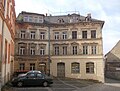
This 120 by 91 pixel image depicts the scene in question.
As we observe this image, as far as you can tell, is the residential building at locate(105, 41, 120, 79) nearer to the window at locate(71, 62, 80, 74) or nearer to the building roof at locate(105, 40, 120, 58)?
the building roof at locate(105, 40, 120, 58)

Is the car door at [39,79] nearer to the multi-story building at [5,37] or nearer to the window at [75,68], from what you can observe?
the multi-story building at [5,37]

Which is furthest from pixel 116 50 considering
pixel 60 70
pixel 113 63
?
pixel 60 70

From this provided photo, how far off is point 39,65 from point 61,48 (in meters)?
5.48

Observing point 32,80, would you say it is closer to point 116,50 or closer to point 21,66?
point 21,66

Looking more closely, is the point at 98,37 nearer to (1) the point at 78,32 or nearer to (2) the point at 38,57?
(1) the point at 78,32

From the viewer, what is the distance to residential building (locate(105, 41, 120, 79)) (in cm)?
5744

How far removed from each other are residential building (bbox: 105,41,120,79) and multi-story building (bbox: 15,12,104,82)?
516 inches

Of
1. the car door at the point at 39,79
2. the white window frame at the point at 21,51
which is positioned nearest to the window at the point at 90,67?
the white window frame at the point at 21,51

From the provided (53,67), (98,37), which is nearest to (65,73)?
(53,67)

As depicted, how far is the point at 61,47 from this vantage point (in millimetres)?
47750

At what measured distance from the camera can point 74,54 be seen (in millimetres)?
46969

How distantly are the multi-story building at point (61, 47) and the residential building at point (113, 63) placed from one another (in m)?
13.1

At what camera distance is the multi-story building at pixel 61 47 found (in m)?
46.2

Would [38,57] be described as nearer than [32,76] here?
No
